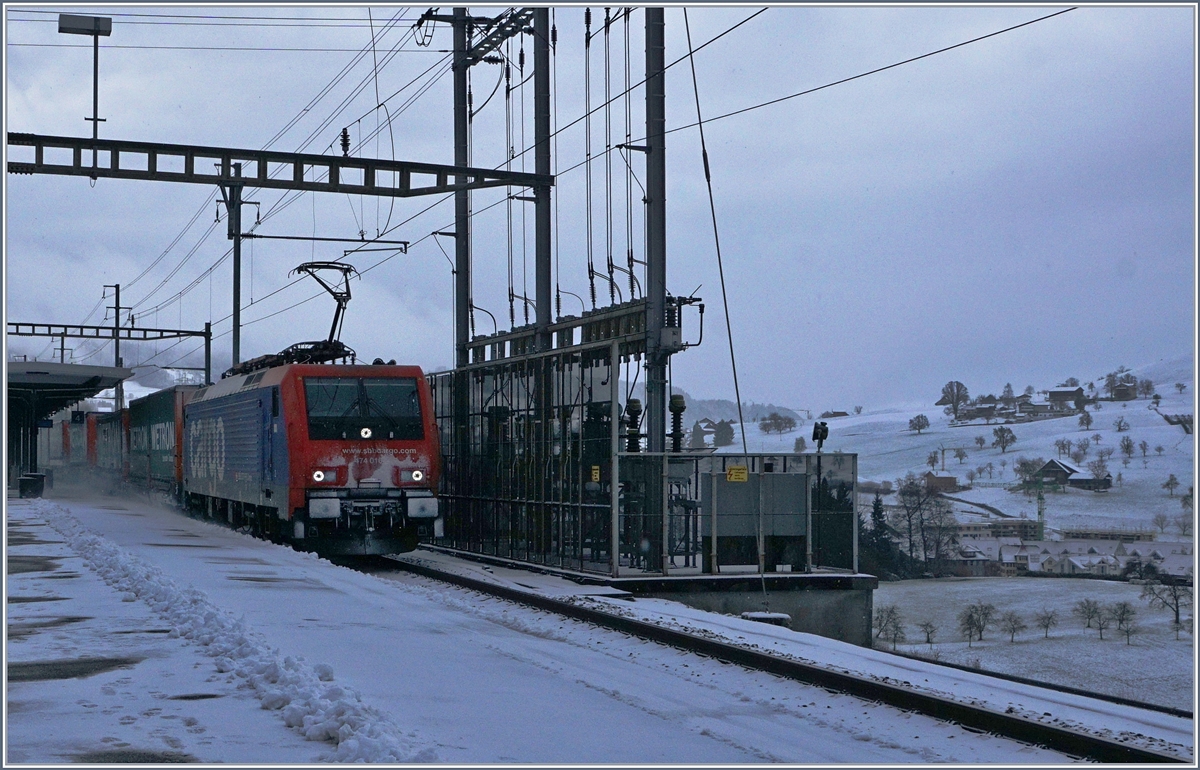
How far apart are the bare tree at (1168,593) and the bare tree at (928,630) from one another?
7.28m

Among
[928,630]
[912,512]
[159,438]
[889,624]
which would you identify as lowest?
[889,624]

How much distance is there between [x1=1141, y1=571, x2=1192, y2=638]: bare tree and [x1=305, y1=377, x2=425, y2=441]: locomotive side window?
30762 mm

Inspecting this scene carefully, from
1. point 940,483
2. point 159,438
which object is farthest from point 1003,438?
point 159,438

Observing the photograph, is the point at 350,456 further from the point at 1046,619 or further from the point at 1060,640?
the point at 1046,619

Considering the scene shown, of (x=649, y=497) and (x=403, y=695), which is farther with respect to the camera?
(x=649, y=497)

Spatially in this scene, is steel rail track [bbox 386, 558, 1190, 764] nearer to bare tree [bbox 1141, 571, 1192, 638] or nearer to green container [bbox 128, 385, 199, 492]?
green container [bbox 128, 385, 199, 492]

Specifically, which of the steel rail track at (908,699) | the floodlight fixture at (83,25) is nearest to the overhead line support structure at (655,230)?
the steel rail track at (908,699)

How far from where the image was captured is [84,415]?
201 ft

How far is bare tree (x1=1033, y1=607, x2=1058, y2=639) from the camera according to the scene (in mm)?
44188

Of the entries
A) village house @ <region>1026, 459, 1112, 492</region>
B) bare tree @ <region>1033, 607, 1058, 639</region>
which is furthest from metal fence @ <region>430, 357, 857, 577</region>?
bare tree @ <region>1033, 607, 1058, 639</region>

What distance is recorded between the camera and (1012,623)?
46000mm

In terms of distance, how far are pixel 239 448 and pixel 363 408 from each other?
4958 millimetres

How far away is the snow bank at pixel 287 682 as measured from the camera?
6328 mm

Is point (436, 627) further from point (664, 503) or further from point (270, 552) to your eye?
point (270, 552)
